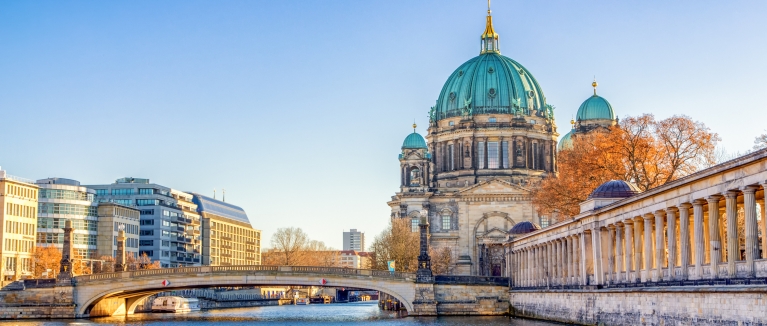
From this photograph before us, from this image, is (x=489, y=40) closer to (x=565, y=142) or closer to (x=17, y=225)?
(x=565, y=142)

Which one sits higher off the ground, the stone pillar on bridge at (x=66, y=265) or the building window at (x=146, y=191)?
the building window at (x=146, y=191)

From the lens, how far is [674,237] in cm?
4803

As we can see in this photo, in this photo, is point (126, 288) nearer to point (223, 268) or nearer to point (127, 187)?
point (223, 268)

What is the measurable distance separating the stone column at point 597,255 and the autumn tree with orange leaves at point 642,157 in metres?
19.9

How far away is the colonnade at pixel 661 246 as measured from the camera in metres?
40.8

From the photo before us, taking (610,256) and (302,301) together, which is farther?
(302,301)

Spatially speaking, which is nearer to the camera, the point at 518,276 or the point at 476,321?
the point at 476,321

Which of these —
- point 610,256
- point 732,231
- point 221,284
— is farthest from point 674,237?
point 221,284

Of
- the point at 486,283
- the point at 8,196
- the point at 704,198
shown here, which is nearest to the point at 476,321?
the point at 486,283

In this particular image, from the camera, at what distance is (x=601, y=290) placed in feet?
190

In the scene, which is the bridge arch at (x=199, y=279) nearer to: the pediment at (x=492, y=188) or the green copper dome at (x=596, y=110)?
the pediment at (x=492, y=188)

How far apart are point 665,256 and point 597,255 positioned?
250 inches

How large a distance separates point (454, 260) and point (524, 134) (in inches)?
730

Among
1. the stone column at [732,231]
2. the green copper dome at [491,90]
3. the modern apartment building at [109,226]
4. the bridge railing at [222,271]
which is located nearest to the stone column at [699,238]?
the stone column at [732,231]
